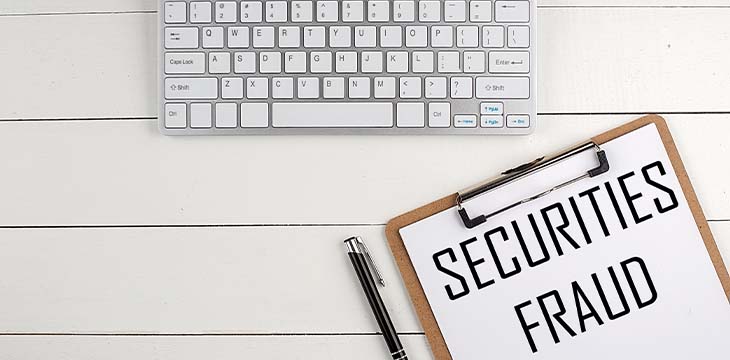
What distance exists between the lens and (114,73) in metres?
0.79

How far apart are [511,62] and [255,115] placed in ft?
0.80

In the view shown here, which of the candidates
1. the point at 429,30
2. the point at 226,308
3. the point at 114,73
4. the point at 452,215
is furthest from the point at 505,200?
the point at 114,73

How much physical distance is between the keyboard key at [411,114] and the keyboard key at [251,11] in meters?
0.16

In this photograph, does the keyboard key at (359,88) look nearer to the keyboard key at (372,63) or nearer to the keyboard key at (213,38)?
the keyboard key at (372,63)

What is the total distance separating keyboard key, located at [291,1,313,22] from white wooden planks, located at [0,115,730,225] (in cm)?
11

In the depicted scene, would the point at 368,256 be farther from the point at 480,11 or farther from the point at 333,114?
the point at 480,11

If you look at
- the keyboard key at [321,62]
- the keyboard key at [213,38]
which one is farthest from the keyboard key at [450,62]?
the keyboard key at [213,38]

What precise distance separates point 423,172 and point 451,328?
0.49ft

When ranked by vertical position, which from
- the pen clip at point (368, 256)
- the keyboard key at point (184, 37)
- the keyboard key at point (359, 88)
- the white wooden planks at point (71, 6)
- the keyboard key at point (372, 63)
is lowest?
the pen clip at point (368, 256)

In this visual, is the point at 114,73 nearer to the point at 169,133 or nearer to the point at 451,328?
the point at 169,133

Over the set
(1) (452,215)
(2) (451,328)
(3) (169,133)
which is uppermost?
(3) (169,133)

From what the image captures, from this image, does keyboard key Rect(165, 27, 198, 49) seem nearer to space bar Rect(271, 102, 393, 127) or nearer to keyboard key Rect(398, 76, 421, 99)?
space bar Rect(271, 102, 393, 127)

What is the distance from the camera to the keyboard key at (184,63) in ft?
2.52

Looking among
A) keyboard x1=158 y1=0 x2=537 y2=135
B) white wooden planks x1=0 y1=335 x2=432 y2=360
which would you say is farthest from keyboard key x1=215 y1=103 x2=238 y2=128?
white wooden planks x1=0 y1=335 x2=432 y2=360
